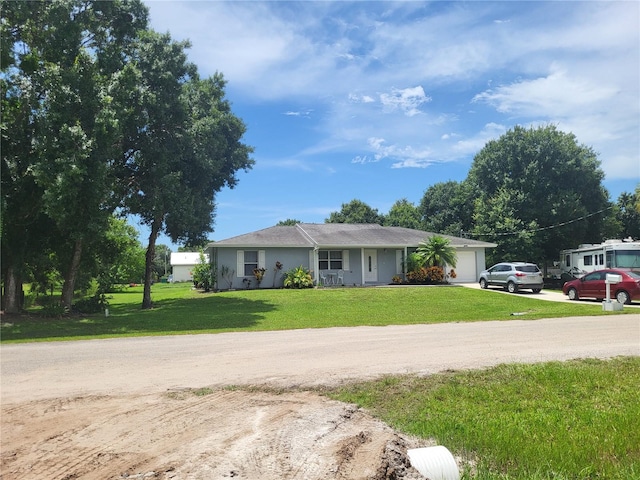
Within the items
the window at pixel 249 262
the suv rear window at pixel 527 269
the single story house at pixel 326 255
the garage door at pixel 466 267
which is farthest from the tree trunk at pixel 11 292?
the garage door at pixel 466 267

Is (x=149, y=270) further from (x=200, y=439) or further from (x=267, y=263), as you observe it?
(x=200, y=439)

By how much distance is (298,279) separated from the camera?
93.1ft

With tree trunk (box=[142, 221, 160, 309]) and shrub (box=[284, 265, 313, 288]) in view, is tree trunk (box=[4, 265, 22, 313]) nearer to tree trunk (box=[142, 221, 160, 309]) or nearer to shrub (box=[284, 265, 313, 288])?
tree trunk (box=[142, 221, 160, 309])

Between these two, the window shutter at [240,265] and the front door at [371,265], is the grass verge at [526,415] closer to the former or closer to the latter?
the window shutter at [240,265]

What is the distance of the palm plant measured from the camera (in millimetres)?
29984

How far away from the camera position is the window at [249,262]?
95.6 feet

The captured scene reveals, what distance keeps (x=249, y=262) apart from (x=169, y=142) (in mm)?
9261

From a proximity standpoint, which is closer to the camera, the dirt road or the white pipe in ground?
the white pipe in ground

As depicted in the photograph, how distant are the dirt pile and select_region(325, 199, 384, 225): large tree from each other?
56.8 m

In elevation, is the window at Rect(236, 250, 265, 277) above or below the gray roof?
below

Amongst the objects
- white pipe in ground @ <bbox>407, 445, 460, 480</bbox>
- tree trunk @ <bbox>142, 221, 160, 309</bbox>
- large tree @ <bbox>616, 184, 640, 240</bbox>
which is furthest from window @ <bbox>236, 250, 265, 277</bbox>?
large tree @ <bbox>616, 184, 640, 240</bbox>

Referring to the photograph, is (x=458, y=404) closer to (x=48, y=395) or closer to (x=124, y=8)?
(x=48, y=395)

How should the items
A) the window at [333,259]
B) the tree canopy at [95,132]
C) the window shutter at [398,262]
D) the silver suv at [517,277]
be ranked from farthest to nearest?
the window shutter at [398,262] < the window at [333,259] < the silver suv at [517,277] < the tree canopy at [95,132]

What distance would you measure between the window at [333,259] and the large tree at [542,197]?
14201mm
